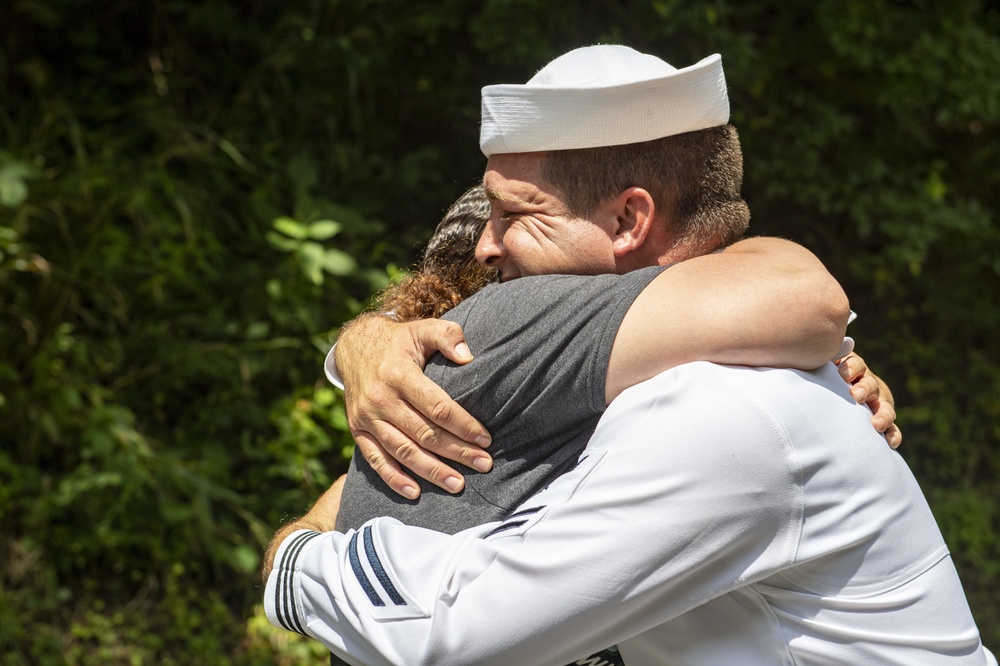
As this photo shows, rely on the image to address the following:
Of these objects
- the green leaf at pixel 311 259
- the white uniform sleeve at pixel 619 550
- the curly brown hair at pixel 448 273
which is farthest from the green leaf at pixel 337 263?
the white uniform sleeve at pixel 619 550

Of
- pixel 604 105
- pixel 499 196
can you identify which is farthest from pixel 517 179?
pixel 604 105

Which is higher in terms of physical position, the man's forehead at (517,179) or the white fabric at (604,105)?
the white fabric at (604,105)

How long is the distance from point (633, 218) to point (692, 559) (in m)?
0.55

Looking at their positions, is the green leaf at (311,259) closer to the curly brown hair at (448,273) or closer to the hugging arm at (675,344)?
the curly brown hair at (448,273)

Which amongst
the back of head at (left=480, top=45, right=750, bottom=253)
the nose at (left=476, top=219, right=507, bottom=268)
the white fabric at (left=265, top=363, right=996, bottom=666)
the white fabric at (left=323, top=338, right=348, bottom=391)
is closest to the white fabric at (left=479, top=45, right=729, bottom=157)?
the back of head at (left=480, top=45, right=750, bottom=253)

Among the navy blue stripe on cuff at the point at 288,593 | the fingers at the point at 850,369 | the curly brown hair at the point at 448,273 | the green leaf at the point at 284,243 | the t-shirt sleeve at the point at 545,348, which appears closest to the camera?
the t-shirt sleeve at the point at 545,348

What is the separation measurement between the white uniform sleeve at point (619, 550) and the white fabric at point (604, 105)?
42 centimetres

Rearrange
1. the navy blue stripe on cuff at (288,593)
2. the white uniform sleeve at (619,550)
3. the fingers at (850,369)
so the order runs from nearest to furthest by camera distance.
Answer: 1. the white uniform sleeve at (619,550)
2. the navy blue stripe on cuff at (288,593)
3. the fingers at (850,369)

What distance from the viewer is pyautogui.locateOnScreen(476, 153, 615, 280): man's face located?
1.51m

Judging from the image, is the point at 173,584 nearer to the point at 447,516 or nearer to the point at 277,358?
the point at 277,358

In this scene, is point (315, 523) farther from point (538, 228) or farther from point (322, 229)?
point (322, 229)

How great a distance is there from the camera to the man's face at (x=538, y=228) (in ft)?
4.96

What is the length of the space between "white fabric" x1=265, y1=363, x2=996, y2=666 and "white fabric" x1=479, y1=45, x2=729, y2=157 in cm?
42

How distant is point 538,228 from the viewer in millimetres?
1526
